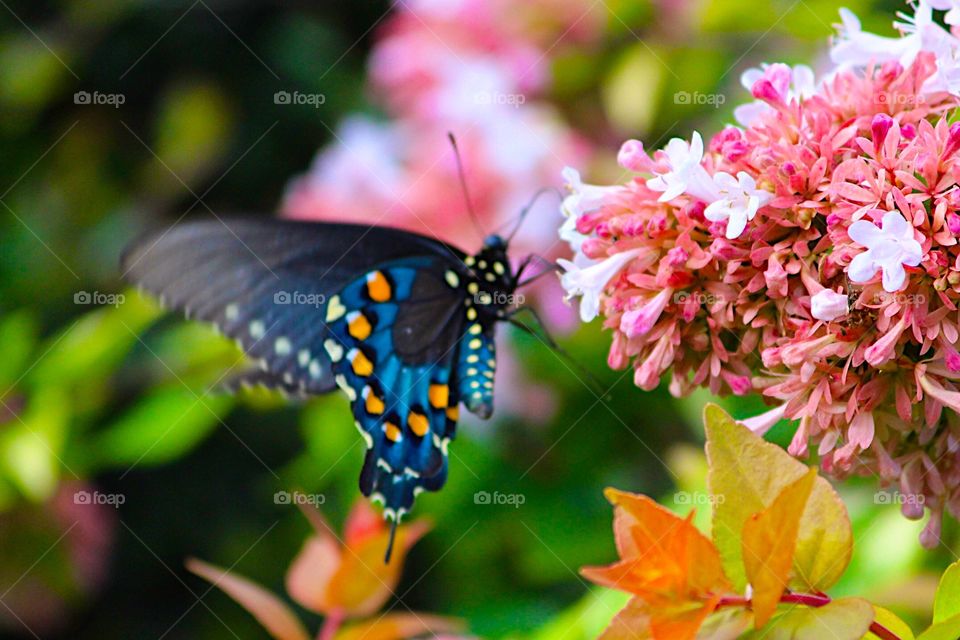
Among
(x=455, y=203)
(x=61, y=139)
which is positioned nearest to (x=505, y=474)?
(x=455, y=203)

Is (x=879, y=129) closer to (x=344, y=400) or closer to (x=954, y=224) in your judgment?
(x=954, y=224)

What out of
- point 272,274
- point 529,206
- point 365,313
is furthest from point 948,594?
point 529,206

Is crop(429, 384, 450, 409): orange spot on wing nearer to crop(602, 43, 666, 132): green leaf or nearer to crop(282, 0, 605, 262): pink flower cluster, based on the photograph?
crop(282, 0, 605, 262): pink flower cluster

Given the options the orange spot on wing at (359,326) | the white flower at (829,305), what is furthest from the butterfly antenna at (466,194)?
the white flower at (829,305)

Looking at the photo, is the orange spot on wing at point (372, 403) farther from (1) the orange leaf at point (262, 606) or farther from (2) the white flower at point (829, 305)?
(2) the white flower at point (829, 305)

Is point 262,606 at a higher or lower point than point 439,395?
lower

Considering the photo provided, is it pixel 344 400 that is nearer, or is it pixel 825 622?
pixel 825 622

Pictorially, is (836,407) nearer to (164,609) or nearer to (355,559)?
(355,559)
